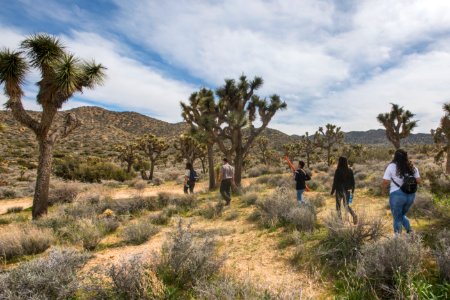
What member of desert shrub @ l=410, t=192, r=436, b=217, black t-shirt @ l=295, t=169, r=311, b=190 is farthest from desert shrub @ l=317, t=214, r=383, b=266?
black t-shirt @ l=295, t=169, r=311, b=190

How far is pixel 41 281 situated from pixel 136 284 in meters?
1.31

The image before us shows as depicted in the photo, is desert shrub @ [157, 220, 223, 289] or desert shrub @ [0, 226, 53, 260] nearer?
desert shrub @ [157, 220, 223, 289]

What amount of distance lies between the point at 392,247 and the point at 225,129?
1432 cm

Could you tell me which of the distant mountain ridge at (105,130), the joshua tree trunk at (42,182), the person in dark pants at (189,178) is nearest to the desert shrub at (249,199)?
the person in dark pants at (189,178)

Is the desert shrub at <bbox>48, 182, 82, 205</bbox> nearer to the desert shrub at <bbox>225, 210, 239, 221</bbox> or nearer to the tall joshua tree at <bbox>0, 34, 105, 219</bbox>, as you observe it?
the tall joshua tree at <bbox>0, 34, 105, 219</bbox>

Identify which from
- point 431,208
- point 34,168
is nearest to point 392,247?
point 431,208

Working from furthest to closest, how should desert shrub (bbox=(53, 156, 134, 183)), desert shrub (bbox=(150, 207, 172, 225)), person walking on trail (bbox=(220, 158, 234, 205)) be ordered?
1. desert shrub (bbox=(53, 156, 134, 183))
2. person walking on trail (bbox=(220, 158, 234, 205))
3. desert shrub (bbox=(150, 207, 172, 225))

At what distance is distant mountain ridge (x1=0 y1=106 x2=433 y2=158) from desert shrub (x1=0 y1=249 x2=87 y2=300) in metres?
45.6

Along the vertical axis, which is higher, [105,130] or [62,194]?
[105,130]

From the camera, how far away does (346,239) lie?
5.75 meters

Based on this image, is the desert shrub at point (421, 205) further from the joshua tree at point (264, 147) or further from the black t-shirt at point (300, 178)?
the joshua tree at point (264, 147)

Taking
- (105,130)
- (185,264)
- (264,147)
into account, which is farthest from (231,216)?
(105,130)

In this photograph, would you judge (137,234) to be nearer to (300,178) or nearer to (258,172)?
(300,178)

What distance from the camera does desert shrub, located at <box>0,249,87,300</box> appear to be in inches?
159
